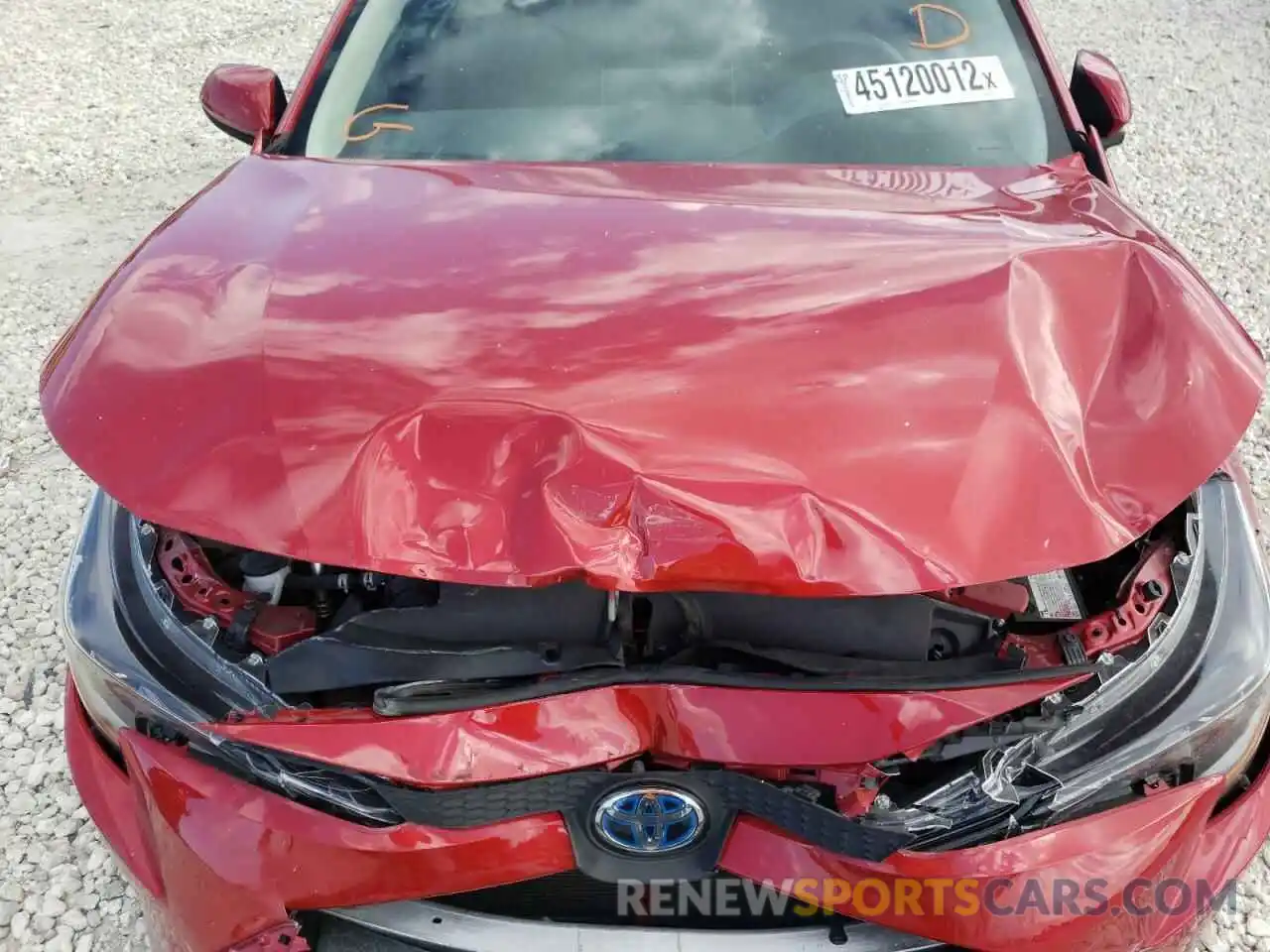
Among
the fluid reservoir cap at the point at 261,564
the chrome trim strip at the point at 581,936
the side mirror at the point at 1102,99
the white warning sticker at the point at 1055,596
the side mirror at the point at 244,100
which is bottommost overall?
the chrome trim strip at the point at 581,936

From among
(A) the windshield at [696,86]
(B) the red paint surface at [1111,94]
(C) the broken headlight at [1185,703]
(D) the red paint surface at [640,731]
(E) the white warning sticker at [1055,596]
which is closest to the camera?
(D) the red paint surface at [640,731]

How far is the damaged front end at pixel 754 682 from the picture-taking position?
128 cm

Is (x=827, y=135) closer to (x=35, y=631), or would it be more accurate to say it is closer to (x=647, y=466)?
(x=647, y=466)

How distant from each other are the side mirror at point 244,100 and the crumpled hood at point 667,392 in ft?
2.89

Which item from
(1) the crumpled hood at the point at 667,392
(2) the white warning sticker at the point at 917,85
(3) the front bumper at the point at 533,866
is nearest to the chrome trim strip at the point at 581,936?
(3) the front bumper at the point at 533,866

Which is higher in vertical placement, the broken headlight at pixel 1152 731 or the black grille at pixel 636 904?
the broken headlight at pixel 1152 731

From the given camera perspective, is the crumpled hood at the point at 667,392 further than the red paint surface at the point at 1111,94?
No

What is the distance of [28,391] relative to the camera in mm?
3834

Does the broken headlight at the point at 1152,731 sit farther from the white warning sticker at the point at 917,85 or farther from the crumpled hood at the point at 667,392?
the white warning sticker at the point at 917,85

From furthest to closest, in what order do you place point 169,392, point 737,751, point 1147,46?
point 1147,46, point 169,392, point 737,751

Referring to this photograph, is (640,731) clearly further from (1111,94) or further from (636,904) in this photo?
(1111,94)

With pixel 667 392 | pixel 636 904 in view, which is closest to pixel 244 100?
pixel 667 392

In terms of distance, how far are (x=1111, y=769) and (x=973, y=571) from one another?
0.34 metres

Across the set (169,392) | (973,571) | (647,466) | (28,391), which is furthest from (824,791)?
(28,391)
